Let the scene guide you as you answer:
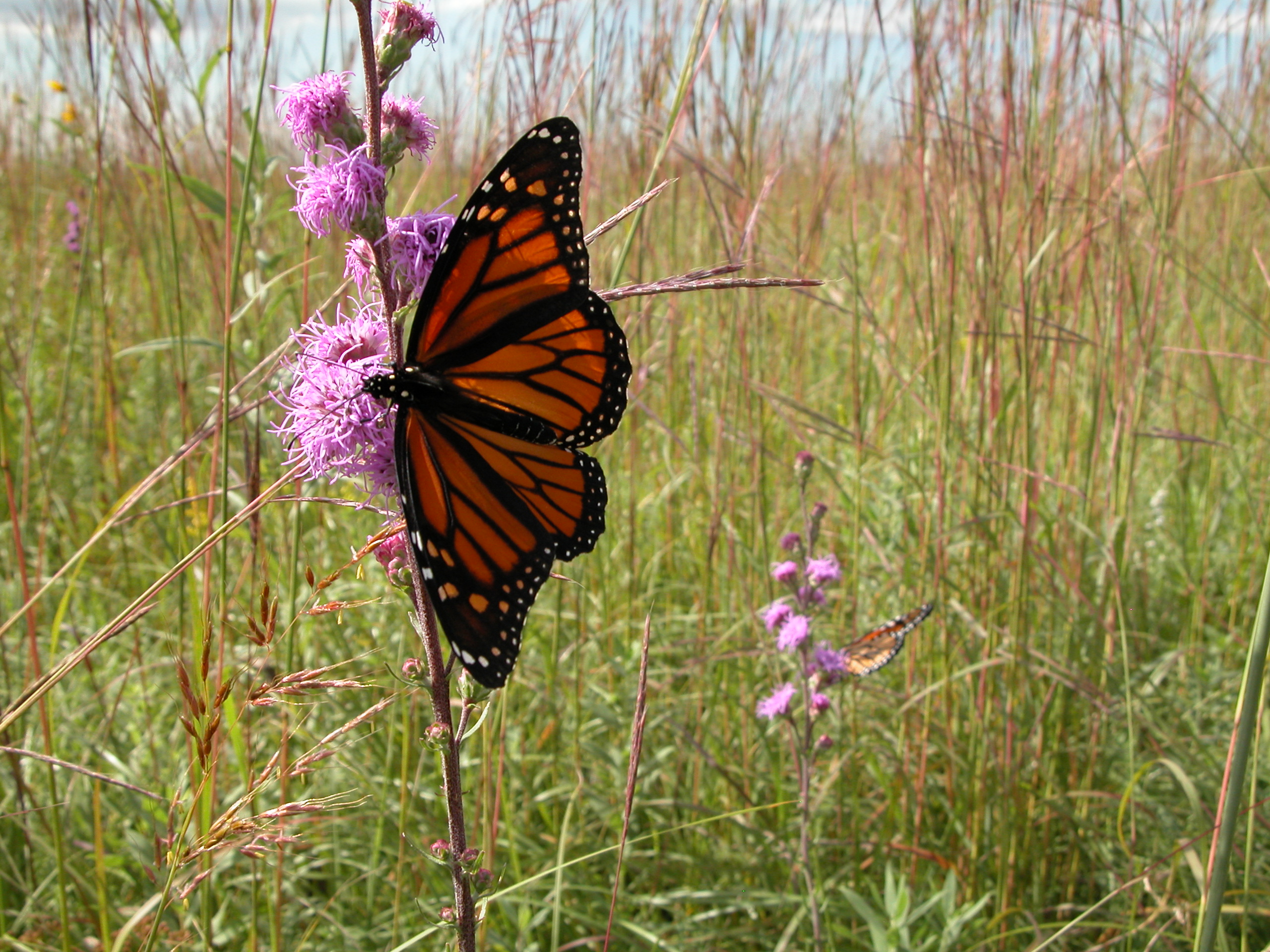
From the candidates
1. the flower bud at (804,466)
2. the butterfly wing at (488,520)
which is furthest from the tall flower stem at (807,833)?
the butterfly wing at (488,520)

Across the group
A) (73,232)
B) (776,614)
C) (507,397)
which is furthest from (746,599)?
(73,232)

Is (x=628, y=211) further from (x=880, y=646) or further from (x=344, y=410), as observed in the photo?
(x=880, y=646)

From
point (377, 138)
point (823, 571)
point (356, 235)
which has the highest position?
point (377, 138)

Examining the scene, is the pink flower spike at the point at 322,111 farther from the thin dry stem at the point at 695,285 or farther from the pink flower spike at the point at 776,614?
the pink flower spike at the point at 776,614

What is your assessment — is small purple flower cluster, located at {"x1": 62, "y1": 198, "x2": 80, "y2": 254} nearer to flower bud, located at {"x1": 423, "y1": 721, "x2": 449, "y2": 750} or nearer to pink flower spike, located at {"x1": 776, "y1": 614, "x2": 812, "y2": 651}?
pink flower spike, located at {"x1": 776, "y1": 614, "x2": 812, "y2": 651}

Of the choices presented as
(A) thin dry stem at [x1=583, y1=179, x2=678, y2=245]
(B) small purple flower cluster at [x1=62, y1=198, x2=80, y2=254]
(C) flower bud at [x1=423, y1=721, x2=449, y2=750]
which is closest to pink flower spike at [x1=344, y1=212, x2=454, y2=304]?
(A) thin dry stem at [x1=583, y1=179, x2=678, y2=245]

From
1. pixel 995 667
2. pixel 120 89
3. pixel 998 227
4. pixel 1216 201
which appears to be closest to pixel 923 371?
pixel 998 227
